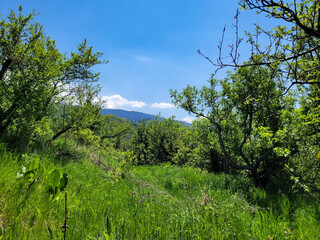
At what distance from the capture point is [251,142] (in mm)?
8898

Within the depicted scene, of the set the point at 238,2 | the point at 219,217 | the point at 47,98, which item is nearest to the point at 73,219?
the point at 219,217

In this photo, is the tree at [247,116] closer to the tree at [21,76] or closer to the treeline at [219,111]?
the treeline at [219,111]

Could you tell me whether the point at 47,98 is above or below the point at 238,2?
below

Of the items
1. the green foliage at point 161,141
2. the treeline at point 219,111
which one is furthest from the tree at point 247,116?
the green foliage at point 161,141

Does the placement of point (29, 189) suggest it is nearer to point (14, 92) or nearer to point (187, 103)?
point (14, 92)

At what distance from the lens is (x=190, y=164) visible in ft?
51.0

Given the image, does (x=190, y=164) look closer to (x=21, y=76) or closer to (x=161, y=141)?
(x=161, y=141)

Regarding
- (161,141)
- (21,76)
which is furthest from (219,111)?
(161,141)

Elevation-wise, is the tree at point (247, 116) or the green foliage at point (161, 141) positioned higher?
the tree at point (247, 116)

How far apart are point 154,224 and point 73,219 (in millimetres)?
1340

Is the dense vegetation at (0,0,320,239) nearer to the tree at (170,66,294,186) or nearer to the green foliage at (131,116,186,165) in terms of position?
the tree at (170,66,294,186)

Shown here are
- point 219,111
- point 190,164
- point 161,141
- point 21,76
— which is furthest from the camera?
point 161,141

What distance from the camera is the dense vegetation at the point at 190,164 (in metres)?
2.52

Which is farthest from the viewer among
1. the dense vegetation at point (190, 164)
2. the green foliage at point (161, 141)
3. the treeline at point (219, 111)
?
the green foliage at point (161, 141)
